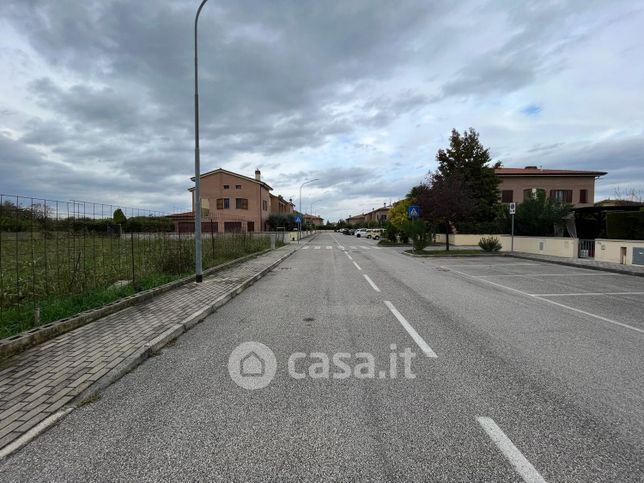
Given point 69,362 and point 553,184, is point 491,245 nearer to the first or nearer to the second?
point 69,362

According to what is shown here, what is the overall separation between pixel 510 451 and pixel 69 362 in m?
4.71

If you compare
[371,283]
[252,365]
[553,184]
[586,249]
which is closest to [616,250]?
[586,249]

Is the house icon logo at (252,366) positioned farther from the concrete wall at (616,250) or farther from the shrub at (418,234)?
the shrub at (418,234)

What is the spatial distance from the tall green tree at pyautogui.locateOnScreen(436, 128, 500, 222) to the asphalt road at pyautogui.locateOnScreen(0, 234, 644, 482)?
32199mm

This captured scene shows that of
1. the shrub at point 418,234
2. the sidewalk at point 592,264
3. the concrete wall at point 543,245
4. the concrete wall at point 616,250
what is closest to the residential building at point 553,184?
the concrete wall at point 543,245

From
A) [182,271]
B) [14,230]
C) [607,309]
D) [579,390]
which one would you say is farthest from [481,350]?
[182,271]

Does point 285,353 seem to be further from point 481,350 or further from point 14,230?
point 14,230

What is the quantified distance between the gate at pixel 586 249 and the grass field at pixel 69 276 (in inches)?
711

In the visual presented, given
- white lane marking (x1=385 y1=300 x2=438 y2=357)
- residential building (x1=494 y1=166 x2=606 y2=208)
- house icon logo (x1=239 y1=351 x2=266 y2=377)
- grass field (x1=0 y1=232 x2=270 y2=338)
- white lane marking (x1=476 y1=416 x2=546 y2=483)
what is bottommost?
house icon logo (x1=239 y1=351 x2=266 y2=377)

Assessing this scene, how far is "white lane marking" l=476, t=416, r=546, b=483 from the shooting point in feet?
7.68

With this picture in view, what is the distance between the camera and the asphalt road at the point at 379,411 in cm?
247

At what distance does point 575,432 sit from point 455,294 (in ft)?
21.1

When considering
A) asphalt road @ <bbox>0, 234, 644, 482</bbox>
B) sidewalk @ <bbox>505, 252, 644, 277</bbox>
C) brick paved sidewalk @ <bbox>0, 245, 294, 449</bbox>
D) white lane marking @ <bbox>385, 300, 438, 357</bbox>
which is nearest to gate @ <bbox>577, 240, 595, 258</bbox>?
sidewalk @ <bbox>505, 252, 644, 277</bbox>

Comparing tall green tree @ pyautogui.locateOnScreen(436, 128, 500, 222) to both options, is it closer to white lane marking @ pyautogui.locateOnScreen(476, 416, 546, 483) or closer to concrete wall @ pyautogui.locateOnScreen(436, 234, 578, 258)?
concrete wall @ pyautogui.locateOnScreen(436, 234, 578, 258)
